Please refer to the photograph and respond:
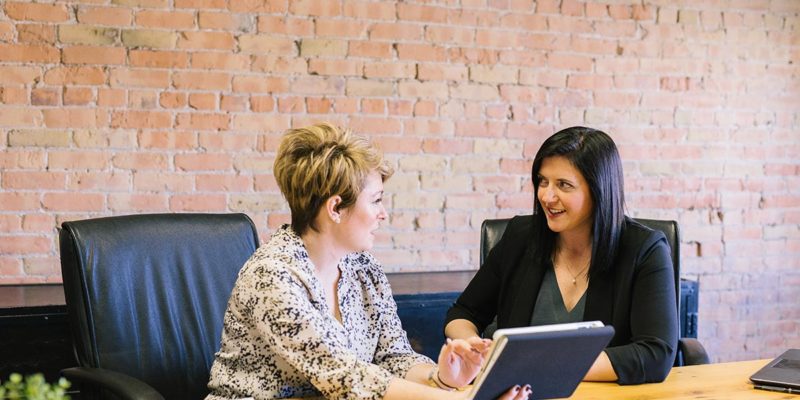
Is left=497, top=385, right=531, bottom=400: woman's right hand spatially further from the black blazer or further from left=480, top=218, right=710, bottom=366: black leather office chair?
left=480, top=218, right=710, bottom=366: black leather office chair

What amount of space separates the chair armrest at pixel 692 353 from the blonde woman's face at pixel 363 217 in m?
1.04

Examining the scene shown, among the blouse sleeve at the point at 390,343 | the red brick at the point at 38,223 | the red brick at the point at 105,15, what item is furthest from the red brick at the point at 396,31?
the blouse sleeve at the point at 390,343

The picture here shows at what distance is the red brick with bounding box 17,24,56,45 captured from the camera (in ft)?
9.84

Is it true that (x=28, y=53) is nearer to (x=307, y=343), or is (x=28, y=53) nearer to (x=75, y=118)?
(x=75, y=118)

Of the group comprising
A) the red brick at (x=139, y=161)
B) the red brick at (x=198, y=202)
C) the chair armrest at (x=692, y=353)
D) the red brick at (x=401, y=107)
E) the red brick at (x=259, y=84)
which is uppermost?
the red brick at (x=259, y=84)

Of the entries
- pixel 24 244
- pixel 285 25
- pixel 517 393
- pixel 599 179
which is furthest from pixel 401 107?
pixel 517 393

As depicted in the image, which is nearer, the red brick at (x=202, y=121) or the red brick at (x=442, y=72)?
the red brick at (x=202, y=121)

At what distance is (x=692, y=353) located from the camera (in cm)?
243

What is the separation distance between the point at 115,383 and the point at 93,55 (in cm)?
153

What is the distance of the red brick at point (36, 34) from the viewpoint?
3000 millimetres

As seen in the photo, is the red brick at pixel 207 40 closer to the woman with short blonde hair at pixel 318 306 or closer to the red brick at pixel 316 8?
the red brick at pixel 316 8

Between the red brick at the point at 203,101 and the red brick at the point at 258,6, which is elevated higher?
the red brick at the point at 258,6

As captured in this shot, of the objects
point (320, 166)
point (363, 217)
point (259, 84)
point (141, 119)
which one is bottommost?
point (363, 217)

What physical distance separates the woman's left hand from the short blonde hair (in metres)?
0.38
